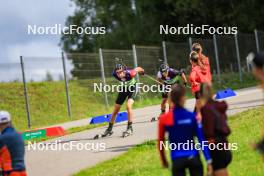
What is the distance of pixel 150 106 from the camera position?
2659 centimetres

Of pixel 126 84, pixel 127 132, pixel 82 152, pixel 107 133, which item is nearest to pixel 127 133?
pixel 127 132

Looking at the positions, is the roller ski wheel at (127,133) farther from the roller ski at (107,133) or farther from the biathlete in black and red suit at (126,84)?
the roller ski at (107,133)

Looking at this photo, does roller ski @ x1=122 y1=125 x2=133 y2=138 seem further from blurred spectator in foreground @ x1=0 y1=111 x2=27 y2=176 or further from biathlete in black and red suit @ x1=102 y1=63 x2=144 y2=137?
blurred spectator in foreground @ x1=0 y1=111 x2=27 y2=176

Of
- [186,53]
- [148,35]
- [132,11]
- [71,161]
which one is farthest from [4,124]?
[132,11]

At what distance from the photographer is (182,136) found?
7.48m

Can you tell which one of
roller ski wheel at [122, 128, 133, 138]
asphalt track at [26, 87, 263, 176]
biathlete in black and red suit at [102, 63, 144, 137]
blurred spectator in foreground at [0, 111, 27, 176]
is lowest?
asphalt track at [26, 87, 263, 176]

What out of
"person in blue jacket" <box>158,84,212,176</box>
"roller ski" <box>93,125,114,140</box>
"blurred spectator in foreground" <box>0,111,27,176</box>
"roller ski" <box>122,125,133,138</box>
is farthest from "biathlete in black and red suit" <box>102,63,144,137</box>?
"person in blue jacket" <box>158,84,212,176</box>

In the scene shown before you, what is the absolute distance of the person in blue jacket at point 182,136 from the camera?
744 cm

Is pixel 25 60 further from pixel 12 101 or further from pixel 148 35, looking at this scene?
pixel 148 35

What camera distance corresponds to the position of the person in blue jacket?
24.4 ft

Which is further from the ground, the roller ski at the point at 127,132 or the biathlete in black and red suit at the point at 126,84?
the biathlete in black and red suit at the point at 126,84

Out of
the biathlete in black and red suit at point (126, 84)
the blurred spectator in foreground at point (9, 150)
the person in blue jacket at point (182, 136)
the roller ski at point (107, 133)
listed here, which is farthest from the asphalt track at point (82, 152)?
the person in blue jacket at point (182, 136)

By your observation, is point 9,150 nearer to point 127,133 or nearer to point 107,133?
point 127,133

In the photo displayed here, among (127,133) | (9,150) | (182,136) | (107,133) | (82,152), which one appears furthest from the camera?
(107,133)
